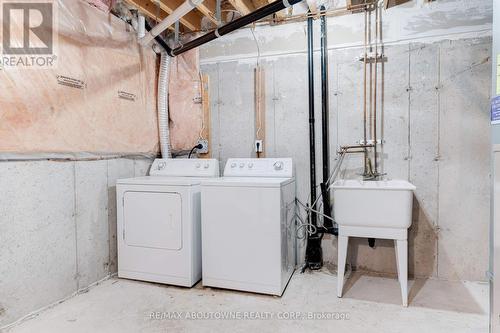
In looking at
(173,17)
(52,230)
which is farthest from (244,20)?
(52,230)

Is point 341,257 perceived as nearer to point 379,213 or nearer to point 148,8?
point 379,213

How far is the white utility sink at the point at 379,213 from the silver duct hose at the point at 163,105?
1749 millimetres

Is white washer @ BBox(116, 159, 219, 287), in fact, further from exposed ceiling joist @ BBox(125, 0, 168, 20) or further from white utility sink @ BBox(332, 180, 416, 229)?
exposed ceiling joist @ BBox(125, 0, 168, 20)

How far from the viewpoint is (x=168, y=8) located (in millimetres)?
2531

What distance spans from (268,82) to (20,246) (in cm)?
228

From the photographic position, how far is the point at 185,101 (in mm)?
3104

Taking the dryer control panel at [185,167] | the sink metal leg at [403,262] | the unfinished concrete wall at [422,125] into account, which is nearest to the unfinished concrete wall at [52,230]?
the dryer control panel at [185,167]

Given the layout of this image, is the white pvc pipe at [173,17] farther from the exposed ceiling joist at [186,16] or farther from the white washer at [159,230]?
the white washer at [159,230]

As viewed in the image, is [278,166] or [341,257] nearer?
[341,257]

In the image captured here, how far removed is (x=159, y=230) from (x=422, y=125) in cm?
229

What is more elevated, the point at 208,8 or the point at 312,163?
the point at 208,8

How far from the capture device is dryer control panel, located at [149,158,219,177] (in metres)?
2.70

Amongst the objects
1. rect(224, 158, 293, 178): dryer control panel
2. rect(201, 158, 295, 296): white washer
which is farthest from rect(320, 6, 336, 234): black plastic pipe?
rect(201, 158, 295, 296): white washer

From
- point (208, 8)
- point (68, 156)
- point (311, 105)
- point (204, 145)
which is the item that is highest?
point (208, 8)
